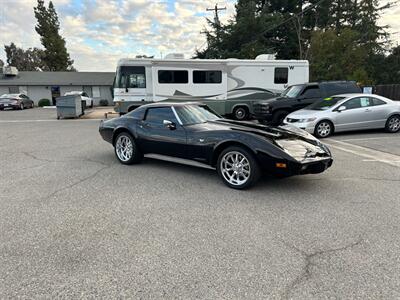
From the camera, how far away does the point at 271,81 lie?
1514 cm

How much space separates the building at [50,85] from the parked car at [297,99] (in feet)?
91.2

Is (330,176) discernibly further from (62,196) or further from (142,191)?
(62,196)

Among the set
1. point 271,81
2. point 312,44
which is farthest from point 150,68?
point 312,44

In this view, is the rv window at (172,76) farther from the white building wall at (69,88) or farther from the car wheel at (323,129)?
the white building wall at (69,88)

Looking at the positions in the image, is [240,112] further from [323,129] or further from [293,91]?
[323,129]

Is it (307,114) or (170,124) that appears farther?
(307,114)

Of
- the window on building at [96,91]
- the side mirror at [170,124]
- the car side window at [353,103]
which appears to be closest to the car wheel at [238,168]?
the side mirror at [170,124]

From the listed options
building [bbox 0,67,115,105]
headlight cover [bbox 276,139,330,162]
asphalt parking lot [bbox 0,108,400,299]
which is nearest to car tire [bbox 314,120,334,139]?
asphalt parking lot [bbox 0,108,400,299]

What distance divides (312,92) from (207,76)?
5186 mm

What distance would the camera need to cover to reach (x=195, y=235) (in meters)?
3.26

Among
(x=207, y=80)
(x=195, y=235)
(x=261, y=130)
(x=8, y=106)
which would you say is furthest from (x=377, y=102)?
(x=8, y=106)

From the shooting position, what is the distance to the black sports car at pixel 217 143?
4.46 meters

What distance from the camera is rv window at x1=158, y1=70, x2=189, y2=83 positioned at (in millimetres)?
14227

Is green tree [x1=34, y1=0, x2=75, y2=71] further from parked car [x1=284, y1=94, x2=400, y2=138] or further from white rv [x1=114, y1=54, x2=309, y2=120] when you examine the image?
parked car [x1=284, y1=94, x2=400, y2=138]
